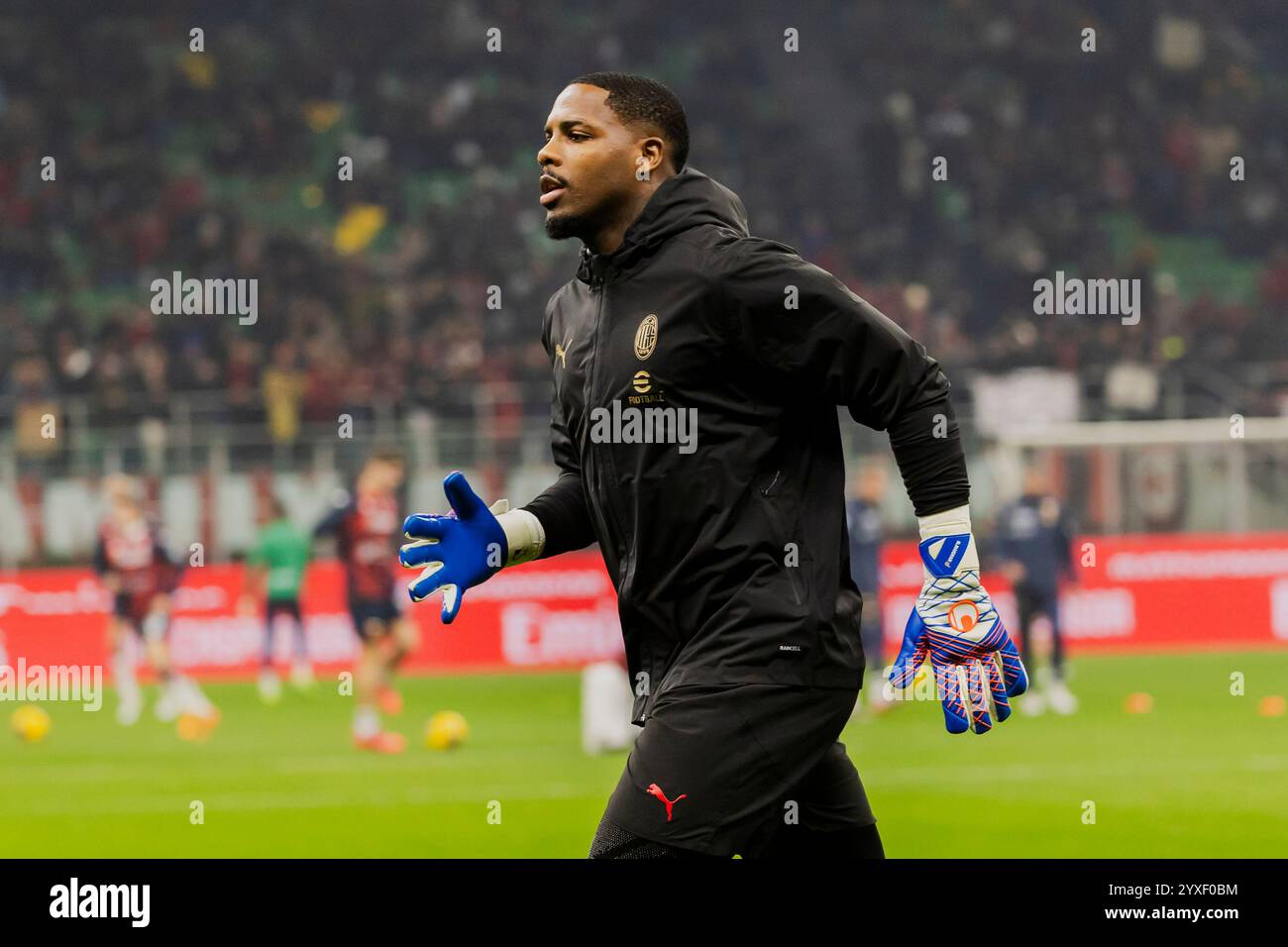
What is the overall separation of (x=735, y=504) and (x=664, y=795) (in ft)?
1.89

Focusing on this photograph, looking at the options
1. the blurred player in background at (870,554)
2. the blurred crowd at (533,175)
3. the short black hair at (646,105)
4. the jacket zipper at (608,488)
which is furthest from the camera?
the blurred crowd at (533,175)

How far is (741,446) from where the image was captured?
365cm

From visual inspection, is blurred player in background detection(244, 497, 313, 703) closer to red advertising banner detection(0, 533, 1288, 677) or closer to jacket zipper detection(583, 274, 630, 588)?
red advertising banner detection(0, 533, 1288, 677)

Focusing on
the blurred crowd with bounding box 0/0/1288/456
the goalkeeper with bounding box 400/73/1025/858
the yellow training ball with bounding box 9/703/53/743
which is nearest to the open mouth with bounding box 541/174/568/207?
the goalkeeper with bounding box 400/73/1025/858

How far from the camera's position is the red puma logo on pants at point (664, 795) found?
347 cm

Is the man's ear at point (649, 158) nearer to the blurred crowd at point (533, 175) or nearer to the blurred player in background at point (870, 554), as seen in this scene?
the blurred player in background at point (870, 554)

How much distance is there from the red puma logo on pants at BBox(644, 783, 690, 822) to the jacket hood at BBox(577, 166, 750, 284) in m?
1.07

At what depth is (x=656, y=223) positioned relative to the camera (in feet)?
12.5

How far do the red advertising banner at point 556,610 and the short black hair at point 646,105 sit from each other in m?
9.96

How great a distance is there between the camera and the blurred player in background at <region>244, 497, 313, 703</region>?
1467 cm

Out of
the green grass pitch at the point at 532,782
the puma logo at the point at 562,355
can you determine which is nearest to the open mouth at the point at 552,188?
the puma logo at the point at 562,355

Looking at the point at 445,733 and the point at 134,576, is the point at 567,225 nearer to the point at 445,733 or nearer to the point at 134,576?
the point at 445,733
